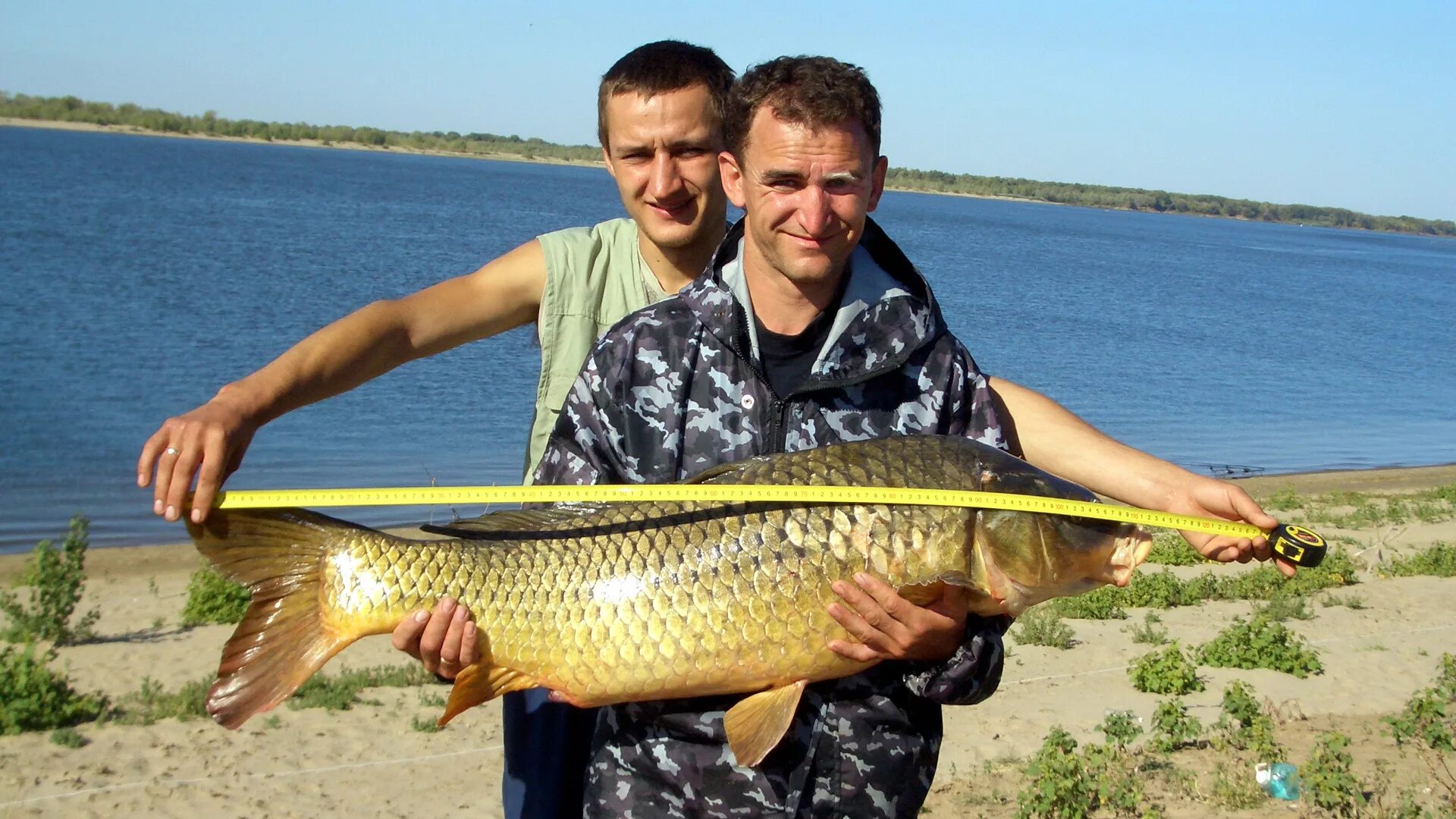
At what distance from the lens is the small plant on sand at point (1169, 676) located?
8.91 meters

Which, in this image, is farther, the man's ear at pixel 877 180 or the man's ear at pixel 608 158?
the man's ear at pixel 608 158

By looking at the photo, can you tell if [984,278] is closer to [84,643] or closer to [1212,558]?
[84,643]

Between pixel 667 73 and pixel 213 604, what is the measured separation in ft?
26.8

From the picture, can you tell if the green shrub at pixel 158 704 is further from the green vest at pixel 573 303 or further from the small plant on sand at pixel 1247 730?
the small plant on sand at pixel 1247 730

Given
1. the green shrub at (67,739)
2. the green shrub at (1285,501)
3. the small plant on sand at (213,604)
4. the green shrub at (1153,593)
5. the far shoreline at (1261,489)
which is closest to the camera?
the green shrub at (67,739)

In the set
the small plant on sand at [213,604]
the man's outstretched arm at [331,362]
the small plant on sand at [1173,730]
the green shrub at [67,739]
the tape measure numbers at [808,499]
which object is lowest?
the small plant on sand at [213,604]

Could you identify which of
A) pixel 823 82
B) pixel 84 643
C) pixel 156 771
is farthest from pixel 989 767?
pixel 84 643

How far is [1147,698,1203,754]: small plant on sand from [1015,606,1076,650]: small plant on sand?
2621mm

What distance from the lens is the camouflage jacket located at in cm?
327

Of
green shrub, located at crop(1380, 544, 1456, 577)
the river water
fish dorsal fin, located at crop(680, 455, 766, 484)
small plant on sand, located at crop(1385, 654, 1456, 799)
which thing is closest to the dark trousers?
fish dorsal fin, located at crop(680, 455, 766, 484)

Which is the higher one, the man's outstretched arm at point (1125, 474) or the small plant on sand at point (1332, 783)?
the man's outstretched arm at point (1125, 474)

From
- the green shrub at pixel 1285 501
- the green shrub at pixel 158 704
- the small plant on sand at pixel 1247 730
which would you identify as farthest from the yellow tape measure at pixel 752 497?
the green shrub at pixel 1285 501

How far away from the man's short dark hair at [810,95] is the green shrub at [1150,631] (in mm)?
7893

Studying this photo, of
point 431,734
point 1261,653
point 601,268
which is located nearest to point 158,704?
point 431,734
